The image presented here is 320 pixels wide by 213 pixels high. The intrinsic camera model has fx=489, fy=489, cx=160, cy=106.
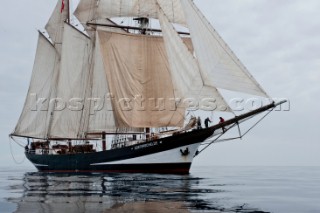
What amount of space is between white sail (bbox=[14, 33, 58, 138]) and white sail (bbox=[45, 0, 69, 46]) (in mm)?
1390

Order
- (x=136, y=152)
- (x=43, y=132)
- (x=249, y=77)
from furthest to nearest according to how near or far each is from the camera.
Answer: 1. (x=43, y=132)
2. (x=136, y=152)
3. (x=249, y=77)

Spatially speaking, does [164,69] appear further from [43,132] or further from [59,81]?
[43,132]

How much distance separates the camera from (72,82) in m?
60.1

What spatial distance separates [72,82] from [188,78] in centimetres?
2113

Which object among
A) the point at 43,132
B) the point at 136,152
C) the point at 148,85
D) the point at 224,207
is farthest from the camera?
the point at 43,132

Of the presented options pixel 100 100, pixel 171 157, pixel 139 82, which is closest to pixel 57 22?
pixel 100 100

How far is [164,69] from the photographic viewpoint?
56188 millimetres

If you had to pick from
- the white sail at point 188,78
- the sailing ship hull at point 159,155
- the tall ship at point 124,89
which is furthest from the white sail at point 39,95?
the white sail at point 188,78

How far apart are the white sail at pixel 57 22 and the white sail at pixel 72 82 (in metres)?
6.17

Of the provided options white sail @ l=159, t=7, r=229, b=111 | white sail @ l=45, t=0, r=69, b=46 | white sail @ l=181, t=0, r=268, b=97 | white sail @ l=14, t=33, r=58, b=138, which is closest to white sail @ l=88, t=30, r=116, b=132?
white sail @ l=14, t=33, r=58, b=138

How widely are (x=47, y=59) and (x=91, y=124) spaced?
1385 cm

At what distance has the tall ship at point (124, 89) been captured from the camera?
142 ft

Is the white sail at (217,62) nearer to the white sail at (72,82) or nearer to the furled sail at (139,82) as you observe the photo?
the furled sail at (139,82)

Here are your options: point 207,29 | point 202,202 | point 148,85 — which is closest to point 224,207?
point 202,202
